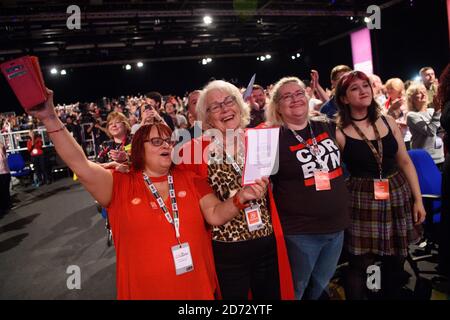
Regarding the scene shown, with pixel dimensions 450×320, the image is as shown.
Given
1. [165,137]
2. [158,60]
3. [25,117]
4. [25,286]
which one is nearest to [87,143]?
[25,117]

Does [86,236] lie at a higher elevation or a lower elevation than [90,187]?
lower

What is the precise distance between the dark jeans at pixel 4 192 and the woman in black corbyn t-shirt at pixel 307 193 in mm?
5795

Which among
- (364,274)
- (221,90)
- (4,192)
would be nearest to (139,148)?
(221,90)

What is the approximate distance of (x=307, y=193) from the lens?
163 centimetres

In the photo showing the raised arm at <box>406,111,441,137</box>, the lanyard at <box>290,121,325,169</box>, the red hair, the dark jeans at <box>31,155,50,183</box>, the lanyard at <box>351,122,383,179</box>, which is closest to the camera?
the red hair

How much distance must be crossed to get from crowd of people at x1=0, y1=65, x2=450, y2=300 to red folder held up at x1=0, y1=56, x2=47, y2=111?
6cm

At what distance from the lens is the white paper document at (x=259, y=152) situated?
1176 mm

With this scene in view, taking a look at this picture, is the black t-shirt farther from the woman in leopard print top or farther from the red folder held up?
the red folder held up

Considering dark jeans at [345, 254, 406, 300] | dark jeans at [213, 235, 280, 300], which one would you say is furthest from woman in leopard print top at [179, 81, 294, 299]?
dark jeans at [345, 254, 406, 300]

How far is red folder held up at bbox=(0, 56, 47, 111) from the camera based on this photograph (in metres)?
1.05

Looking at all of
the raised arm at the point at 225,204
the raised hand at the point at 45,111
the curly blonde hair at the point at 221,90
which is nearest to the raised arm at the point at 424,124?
the curly blonde hair at the point at 221,90
